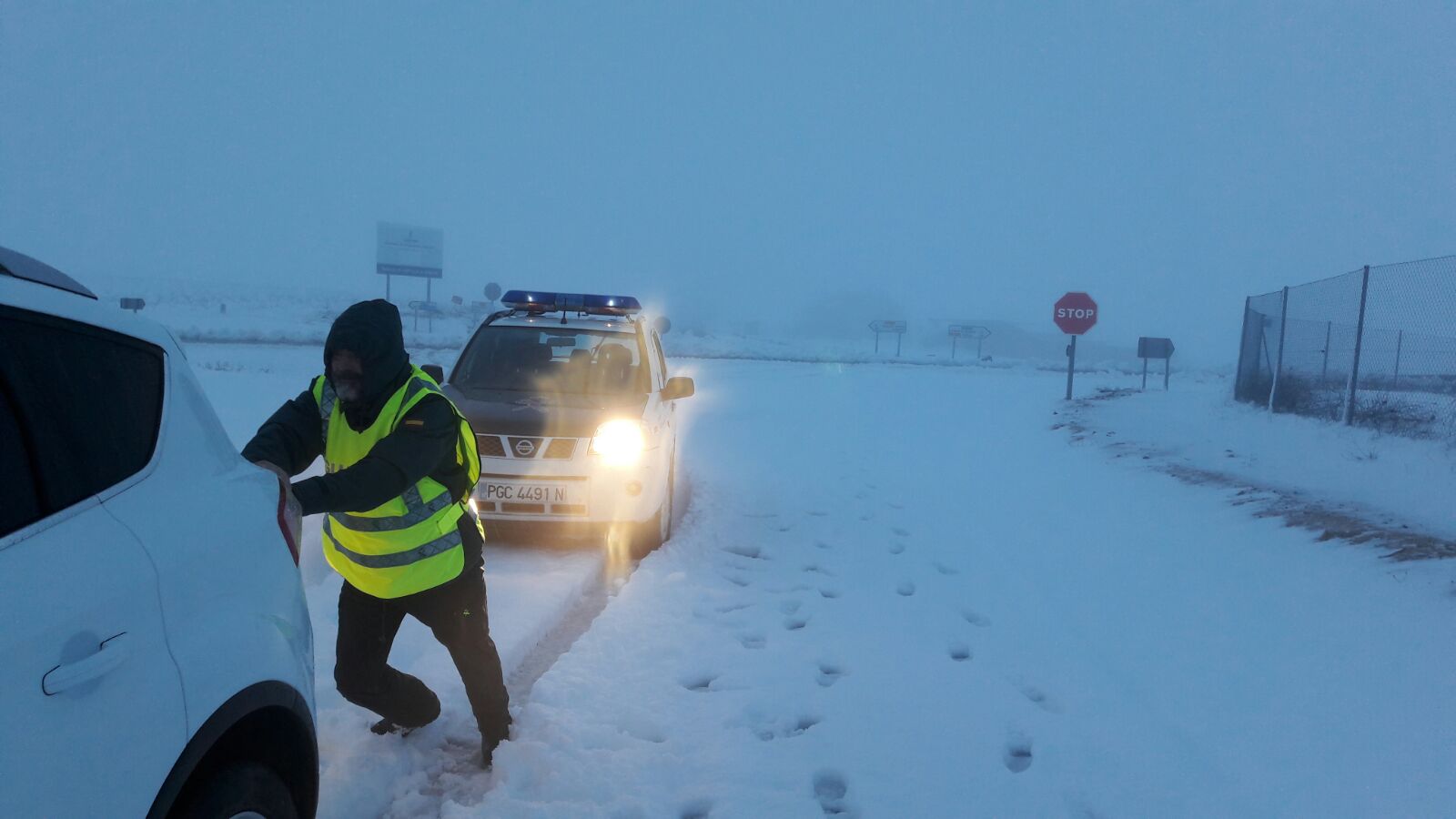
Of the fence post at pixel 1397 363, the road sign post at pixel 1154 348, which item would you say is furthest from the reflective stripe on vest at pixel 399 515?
the road sign post at pixel 1154 348

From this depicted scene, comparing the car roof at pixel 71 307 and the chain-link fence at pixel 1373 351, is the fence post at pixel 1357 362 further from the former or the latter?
the car roof at pixel 71 307

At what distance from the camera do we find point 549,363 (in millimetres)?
6547

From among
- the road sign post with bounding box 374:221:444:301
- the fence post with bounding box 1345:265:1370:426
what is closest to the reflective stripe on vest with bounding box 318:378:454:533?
the fence post with bounding box 1345:265:1370:426

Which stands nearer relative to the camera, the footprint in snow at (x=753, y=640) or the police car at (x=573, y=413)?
the footprint in snow at (x=753, y=640)

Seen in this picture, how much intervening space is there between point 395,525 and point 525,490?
9.05 ft

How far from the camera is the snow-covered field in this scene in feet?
10.0

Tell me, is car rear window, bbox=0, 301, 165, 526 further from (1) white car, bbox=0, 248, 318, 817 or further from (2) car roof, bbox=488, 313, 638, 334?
(2) car roof, bbox=488, 313, 638, 334

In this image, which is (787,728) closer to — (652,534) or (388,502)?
(388,502)

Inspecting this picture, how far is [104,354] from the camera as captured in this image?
1.68 meters

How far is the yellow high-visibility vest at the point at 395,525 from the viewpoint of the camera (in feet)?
8.84

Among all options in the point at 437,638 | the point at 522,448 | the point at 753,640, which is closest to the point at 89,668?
the point at 437,638

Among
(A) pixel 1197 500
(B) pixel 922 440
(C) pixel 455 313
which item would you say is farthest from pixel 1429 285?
(C) pixel 455 313

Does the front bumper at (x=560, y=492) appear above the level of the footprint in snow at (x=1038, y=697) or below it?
above

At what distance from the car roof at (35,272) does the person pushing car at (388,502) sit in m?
0.71
